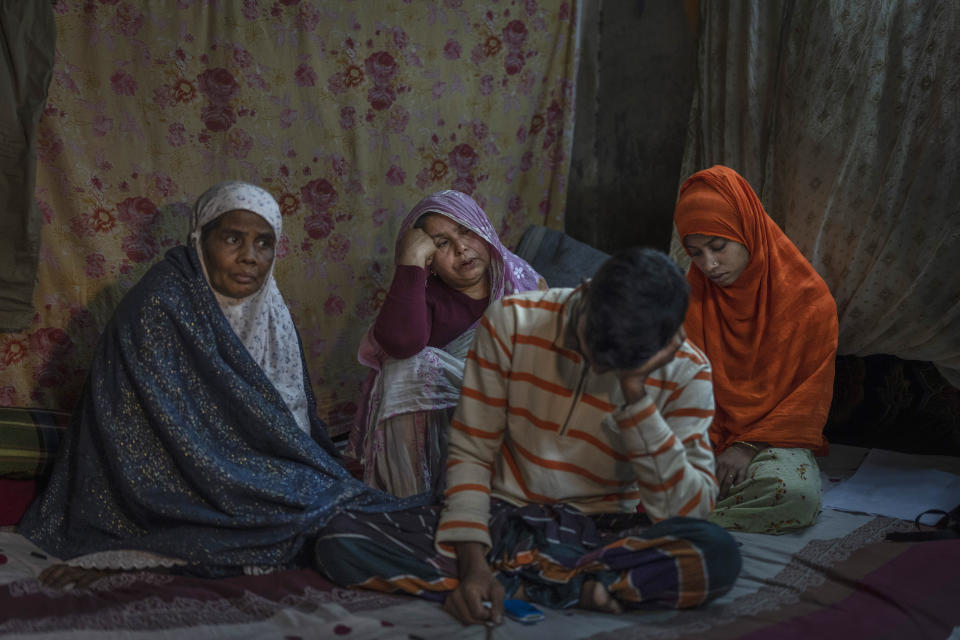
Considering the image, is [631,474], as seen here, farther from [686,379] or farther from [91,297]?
[91,297]

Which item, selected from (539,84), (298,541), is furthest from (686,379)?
(539,84)

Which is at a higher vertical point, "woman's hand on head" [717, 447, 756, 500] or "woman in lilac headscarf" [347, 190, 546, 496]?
"woman in lilac headscarf" [347, 190, 546, 496]

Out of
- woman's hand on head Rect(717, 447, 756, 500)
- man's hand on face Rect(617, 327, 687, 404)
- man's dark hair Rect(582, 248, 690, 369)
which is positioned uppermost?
man's dark hair Rect(582, 248, 690, 369)

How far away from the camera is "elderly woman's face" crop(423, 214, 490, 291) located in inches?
110

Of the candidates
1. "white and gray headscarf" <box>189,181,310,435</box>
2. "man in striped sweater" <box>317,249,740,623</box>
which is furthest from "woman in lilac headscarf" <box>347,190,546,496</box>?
"man in striped sweater" <box>317,249,740,623</box>

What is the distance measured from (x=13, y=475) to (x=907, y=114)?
3.12 meters

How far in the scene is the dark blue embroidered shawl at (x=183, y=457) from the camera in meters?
2.12

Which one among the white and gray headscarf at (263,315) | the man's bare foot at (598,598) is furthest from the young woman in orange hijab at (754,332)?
the white and gray headscarf at (263,315)

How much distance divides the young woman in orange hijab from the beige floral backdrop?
4.53 feet

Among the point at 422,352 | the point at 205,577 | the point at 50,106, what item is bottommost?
the point at 205,577

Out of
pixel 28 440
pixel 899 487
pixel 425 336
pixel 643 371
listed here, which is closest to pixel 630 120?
pixel 425 336

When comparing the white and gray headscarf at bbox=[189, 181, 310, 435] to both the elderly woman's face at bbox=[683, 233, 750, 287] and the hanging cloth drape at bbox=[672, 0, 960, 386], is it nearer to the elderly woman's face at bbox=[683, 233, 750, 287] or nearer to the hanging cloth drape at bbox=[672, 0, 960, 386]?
the elderly woman's face at bbox=[683, 233, 750, 287]

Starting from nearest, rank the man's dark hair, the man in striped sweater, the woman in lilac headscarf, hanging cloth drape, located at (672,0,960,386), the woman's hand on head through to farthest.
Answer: the man's dark hair, the man in striped sweater, the woman's hand on head, the woman in lilac headscarf, hanging cloth drape, located at (672,0,960,386)

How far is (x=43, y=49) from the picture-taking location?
2.66 meters
